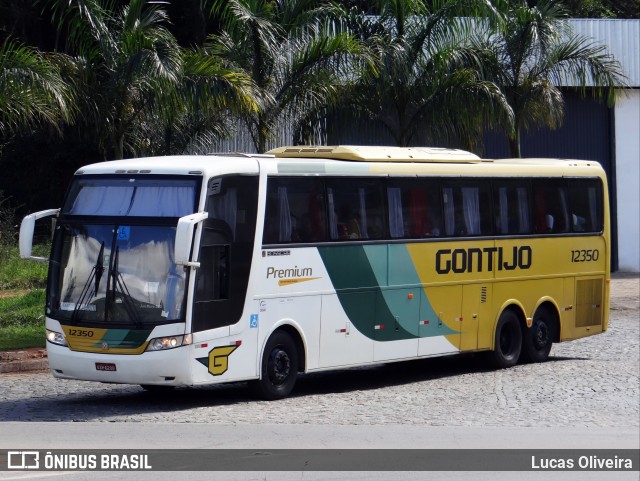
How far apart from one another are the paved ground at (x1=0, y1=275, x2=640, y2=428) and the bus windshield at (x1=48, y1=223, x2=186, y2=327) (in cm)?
112

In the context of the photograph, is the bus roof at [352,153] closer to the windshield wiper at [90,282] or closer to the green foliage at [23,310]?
the windshield wiper at [90,282]

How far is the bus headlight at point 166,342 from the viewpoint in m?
12.9

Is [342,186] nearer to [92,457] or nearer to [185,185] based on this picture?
[185,185]

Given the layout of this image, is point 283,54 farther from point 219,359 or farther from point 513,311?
point 219,359

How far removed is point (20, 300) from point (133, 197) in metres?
8.73

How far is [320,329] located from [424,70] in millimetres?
9398

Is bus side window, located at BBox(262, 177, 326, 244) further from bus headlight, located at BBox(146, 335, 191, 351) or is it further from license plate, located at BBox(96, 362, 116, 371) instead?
license plate, located at BBox(96, 362, 116, 371)

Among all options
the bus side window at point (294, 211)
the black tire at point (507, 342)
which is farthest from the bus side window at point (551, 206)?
the bus side window at point (294, 211)

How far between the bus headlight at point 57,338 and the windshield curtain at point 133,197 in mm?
1479

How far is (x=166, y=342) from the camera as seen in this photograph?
1293 cm

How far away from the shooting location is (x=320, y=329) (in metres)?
14.9

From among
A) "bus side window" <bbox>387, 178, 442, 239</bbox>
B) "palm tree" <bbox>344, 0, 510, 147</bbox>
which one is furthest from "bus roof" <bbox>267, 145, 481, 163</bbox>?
"palm tree" <bbox>344, 0, 510, 147</bbox>

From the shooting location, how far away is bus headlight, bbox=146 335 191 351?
1292cm

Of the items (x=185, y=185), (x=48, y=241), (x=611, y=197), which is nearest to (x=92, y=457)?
(x=185, y=185)
